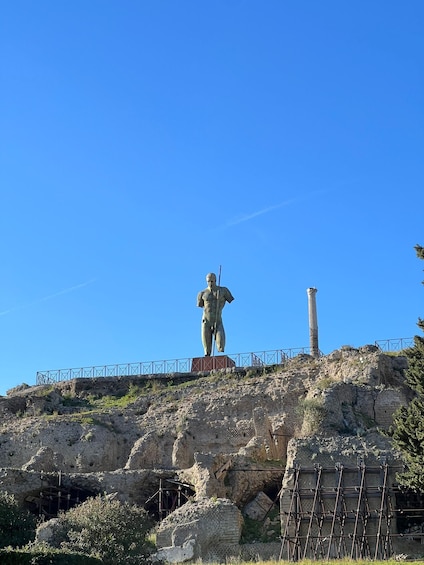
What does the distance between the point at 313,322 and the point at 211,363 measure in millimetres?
4349

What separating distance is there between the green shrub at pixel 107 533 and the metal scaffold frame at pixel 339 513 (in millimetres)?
4229

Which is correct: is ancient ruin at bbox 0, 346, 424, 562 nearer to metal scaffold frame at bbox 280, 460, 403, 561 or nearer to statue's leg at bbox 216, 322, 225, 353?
metal scaffold frame at bbox 280, 460, 403, 561

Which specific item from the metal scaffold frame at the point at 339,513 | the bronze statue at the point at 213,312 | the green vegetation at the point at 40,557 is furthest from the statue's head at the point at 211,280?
the green vegetation at the point at 40,557

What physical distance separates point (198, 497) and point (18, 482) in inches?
218

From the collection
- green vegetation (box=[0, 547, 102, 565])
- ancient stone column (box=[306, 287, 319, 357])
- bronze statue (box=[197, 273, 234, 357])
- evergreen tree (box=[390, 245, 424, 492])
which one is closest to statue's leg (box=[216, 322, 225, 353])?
bronze statue (box=[197, 273, 234, 357])

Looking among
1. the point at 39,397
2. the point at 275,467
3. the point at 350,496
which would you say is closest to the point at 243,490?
the point at 275,467

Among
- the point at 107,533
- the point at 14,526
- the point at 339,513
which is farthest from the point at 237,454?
the point at 14,526

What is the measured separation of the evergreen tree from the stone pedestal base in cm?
1466

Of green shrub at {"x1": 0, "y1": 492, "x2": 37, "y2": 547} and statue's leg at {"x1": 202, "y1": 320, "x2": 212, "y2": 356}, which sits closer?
green shrub at {"x1": 0, "y1": 492, "x2": 37, "y2": 547}

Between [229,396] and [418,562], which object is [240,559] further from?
[229,396]

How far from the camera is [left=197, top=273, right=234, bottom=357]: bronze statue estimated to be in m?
40.1

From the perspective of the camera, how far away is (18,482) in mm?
30141

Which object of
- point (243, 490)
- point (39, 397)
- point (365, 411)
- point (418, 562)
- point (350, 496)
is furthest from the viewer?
point (39, 397)

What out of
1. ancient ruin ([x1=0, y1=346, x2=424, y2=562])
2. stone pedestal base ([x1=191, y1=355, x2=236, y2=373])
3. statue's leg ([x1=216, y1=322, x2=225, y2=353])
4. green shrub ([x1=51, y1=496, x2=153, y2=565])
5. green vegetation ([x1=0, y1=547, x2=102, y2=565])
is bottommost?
green vegetation ([x1=0, y1=547, x2=102, y2=565])
